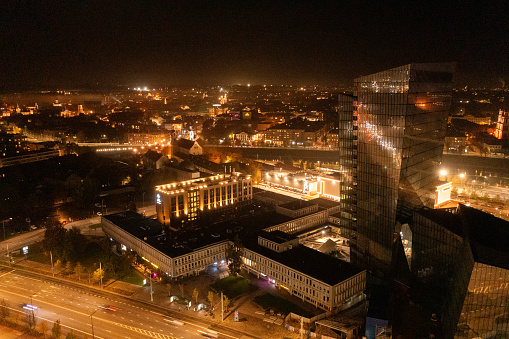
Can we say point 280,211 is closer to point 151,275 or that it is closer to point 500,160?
point 151,275

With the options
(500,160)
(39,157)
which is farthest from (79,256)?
(500,160)

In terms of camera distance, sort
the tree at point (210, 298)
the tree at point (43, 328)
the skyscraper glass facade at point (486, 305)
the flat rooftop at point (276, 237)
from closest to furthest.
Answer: the skyscraper glass facade at point (486, 305), the tree at point (43, 328), the tree at point (210, 298), the flat rooftop at point (276, 237)

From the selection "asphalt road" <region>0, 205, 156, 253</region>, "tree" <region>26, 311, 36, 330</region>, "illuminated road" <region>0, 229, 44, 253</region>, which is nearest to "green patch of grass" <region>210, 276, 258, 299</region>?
"tree" <region>26, 311, 36, 330</region>

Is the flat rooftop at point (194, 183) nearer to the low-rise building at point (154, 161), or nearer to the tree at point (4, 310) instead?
the tree at point (4, 310)

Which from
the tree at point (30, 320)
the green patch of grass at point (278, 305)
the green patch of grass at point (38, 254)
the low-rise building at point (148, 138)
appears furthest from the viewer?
the low-rise building at point (148, 138)

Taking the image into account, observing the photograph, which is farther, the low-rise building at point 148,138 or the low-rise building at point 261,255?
the low-rise building at point 148,138

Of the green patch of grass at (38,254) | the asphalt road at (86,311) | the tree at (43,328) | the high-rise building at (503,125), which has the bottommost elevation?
the asphalt road at (86,311)

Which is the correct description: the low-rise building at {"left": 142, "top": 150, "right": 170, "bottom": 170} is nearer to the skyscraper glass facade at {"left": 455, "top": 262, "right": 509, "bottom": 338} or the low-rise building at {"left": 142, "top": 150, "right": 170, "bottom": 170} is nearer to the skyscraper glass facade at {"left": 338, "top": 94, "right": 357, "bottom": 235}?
the skyscraper glass facade at {"left": 338, "top": 94, "right": 357, "bottom": 235}

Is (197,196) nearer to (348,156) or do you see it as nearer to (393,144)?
(348,156)

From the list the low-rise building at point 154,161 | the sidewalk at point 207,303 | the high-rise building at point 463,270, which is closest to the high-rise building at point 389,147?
the high-rise building at point 463,270
